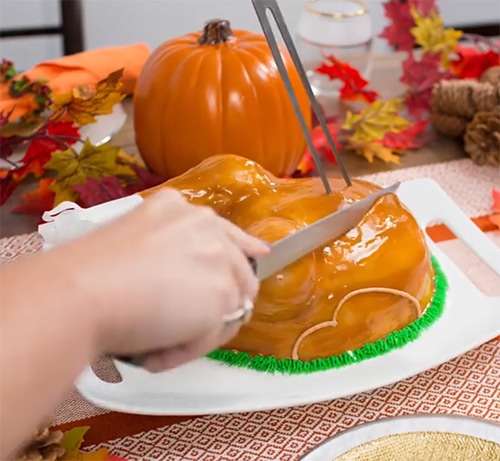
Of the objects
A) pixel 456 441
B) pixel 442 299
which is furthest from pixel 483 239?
pixel 456 441

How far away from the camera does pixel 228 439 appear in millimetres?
657

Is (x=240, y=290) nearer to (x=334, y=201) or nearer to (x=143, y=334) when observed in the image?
(x=143, y=334)

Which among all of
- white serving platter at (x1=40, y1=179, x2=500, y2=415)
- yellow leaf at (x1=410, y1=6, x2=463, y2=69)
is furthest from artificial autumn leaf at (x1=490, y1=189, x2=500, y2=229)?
yellow leaf at (x1=410, y1=6, x2=463, y2=69)

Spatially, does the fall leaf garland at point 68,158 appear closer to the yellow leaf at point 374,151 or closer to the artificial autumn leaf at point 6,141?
the artificial autumn leaf at point 6,141

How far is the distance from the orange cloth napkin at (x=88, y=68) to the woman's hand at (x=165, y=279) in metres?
0.68

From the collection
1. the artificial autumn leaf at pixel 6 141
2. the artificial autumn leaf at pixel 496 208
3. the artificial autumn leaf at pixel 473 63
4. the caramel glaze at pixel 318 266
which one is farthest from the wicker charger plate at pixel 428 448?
the artificial autumn leaf at pixel 473 63

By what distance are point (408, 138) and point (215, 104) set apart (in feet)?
0.98

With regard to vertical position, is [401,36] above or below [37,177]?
above

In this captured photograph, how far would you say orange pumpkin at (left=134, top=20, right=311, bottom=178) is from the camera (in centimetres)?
94

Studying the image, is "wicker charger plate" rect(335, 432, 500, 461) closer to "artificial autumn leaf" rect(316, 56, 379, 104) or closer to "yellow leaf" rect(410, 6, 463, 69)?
"artificial autumn leaf" rect(316, 56, 379, 104)

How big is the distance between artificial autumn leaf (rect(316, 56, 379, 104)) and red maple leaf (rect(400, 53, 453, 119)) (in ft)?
0.20

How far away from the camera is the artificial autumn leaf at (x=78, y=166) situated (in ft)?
3.02

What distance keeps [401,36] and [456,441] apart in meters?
0.78

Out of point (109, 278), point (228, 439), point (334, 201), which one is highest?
point (109, 278)
